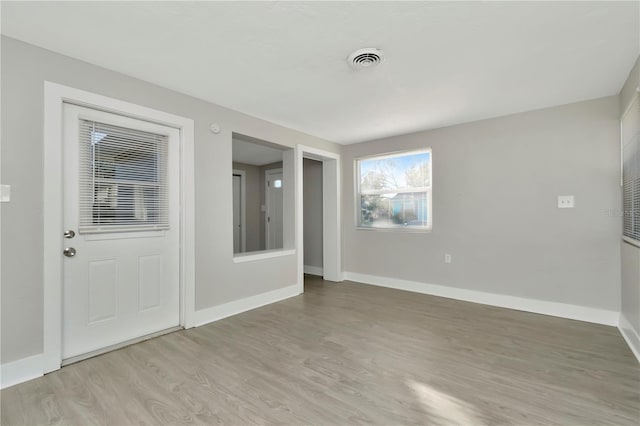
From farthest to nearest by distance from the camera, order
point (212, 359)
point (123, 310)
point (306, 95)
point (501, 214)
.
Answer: point (501, 214), point (306, 95), point (123, 310), point (212, 359)

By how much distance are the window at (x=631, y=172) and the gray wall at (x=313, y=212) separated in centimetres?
396

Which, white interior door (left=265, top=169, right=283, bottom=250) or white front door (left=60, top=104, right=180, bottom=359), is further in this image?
white interior door (left=265, top=169, right=283, bottom=250)

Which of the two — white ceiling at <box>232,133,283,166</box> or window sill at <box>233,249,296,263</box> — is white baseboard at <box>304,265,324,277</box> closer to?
window sill at <box>233,249,296,263</box>

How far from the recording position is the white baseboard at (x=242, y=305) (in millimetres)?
3117

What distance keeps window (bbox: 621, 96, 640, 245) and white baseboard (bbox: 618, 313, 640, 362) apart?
0.75m

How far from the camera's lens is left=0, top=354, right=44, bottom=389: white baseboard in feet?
6.45

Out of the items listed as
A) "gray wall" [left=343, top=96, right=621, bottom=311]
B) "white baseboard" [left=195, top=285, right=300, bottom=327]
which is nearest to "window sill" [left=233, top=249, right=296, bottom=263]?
"white baseboard" [left=195, top=285, right=300, bottom=327]

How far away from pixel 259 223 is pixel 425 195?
379cm

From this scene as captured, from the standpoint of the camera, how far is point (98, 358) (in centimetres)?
235

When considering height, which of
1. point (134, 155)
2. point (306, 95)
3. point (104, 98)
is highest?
point (306, 95)

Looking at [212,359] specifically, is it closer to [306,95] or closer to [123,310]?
[123,310]

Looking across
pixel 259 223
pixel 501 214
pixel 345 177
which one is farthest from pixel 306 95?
pixel 259 223

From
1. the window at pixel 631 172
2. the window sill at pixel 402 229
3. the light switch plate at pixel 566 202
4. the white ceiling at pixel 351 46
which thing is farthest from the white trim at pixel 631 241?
the window sill at pixel 402 229

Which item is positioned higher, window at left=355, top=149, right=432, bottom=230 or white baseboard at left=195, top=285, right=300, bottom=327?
window at left=355, top=149, right=432, bottom=230
